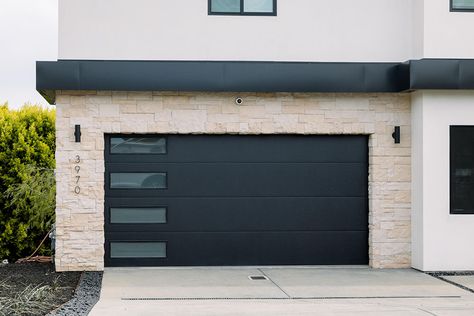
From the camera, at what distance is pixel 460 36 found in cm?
1295

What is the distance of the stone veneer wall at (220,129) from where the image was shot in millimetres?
12664

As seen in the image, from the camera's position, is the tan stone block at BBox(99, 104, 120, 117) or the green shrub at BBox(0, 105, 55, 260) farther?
the green shrub at BBox(0, 105, 55, 260)

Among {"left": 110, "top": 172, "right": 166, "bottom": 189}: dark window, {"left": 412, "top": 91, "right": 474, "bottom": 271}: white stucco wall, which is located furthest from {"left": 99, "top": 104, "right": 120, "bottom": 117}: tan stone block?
{"left": 412, "top": 91, "right": 474, "bottom": 271}: white stucco wall

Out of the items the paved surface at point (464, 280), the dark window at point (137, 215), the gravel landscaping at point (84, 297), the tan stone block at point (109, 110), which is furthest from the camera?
the dark window at point (137, 215)

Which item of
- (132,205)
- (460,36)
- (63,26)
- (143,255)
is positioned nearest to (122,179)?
(132,205)

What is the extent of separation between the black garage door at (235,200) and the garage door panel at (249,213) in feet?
0.05

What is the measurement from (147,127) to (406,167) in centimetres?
420

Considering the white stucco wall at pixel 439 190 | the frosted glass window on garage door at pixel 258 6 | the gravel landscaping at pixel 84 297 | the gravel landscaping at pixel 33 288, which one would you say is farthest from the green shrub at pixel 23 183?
the white stucco wall at pixel 439 190

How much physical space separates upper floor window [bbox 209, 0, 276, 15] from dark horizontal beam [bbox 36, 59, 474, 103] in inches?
34.9

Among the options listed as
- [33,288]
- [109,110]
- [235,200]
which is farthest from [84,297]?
[235,200]

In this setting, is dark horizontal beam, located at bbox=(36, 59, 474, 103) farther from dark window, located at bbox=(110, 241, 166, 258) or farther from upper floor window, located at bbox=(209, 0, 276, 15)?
dark window, located at bbox=(110, 241, 166, 258)

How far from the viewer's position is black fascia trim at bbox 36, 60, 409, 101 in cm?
1242

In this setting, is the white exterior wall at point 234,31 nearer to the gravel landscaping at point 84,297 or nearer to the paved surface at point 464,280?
the gravel landscaping at point 84,297

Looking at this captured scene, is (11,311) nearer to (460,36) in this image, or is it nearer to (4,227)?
(4,227)
